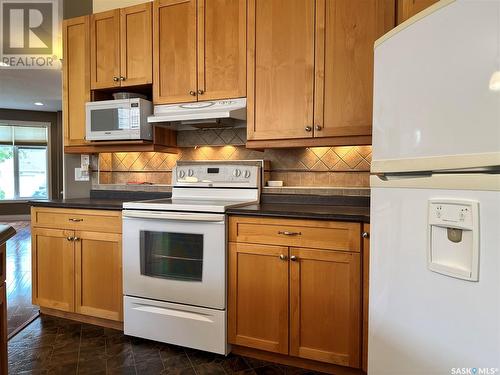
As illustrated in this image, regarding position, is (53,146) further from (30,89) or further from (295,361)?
(295,361)

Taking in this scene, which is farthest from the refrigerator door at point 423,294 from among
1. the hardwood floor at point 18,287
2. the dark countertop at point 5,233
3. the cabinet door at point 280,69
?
the hardwood floor at point 18,287

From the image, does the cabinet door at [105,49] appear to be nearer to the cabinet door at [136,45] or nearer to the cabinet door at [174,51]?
the cabinet door at [136,45]

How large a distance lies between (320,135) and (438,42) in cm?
126

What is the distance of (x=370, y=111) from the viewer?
82.8 inches

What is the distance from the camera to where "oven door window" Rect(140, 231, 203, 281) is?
7.14 feet

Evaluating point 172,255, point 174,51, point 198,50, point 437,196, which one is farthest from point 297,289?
point 174,51

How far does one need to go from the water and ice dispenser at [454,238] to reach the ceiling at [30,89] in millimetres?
5549

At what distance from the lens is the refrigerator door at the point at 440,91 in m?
0.85

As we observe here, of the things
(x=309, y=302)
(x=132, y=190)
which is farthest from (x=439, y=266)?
(x=132, y=190)

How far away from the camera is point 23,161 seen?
26.5 feet

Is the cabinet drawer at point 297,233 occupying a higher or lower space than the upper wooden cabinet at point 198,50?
lower

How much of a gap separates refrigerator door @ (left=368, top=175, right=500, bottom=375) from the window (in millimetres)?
8645

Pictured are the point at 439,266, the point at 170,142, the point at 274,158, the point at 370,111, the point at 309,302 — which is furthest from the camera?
the point at 170,142

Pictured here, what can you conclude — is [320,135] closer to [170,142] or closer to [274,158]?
[274,158]
